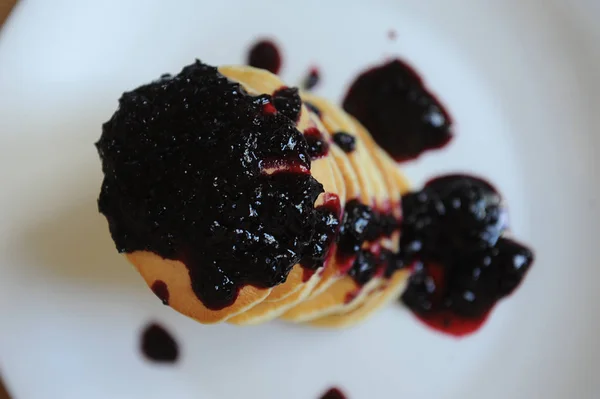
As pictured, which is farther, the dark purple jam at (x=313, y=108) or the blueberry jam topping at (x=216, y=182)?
the dark purple jam at (x=313, y=108)

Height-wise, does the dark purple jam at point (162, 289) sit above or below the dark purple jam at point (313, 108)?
below

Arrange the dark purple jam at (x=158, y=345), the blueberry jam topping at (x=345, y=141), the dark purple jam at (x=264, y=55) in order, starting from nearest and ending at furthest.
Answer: the blueberry jam topping at (x=345, y=141), the dark purple jam at (x=158, y=345), the dark purple jam at (x=264, y=55)

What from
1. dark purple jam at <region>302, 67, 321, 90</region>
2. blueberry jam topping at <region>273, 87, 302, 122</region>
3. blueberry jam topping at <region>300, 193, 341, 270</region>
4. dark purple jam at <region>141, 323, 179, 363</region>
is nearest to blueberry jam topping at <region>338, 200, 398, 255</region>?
blueberry jam topping at <region>300, 193, 341, 270</region>

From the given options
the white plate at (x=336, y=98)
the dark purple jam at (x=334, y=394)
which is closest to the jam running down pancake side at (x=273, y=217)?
the white plate at (x=336, y=98)

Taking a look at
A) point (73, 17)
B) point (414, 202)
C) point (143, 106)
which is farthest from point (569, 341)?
point (73, 17)

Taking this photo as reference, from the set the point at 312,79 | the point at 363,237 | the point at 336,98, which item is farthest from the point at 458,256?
the point at 312,79

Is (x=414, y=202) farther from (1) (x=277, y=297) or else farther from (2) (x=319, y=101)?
(1) (x=277, y=297)

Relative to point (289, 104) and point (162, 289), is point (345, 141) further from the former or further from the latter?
point (162, 289)

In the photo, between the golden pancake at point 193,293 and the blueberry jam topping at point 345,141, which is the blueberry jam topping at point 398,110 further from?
the golden pancake at point 193,293
